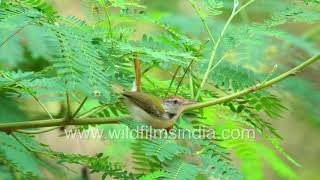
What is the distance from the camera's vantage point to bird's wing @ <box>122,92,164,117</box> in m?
1.81

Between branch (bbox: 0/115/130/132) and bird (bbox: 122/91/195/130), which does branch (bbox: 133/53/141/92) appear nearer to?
bird (bbox: 122/91/195/130)

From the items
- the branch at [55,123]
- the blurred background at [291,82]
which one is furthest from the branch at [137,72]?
the blurred background at [291,82]

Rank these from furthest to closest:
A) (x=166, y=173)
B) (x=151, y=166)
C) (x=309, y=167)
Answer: (x=309, y=167), (x=151, y=166), (x=166, y=173)

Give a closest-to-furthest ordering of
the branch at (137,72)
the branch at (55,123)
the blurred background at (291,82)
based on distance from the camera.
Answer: the branch at (55,123)
the branch at (137,72)
the blurred background at (291,82)

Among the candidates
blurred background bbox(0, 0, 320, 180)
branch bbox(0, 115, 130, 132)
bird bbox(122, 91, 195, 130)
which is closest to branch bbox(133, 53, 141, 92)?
bird bbox(122, 91, 195, 130)

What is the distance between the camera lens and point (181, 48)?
1878 mm

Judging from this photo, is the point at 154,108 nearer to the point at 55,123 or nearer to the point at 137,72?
the point at 137,72

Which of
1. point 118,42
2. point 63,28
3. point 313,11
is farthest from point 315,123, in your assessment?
point 63,28

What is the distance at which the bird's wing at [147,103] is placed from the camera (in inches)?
71.2

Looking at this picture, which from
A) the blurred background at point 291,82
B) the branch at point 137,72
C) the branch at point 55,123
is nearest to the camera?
the branch at point 55,123

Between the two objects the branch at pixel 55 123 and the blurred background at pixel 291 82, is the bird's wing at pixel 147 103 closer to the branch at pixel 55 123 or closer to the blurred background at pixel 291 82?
the branch at pixel 55 123

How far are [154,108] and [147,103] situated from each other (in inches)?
1.0

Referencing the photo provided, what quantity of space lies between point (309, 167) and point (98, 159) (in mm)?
3401

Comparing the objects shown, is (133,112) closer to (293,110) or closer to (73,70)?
(73,70)
